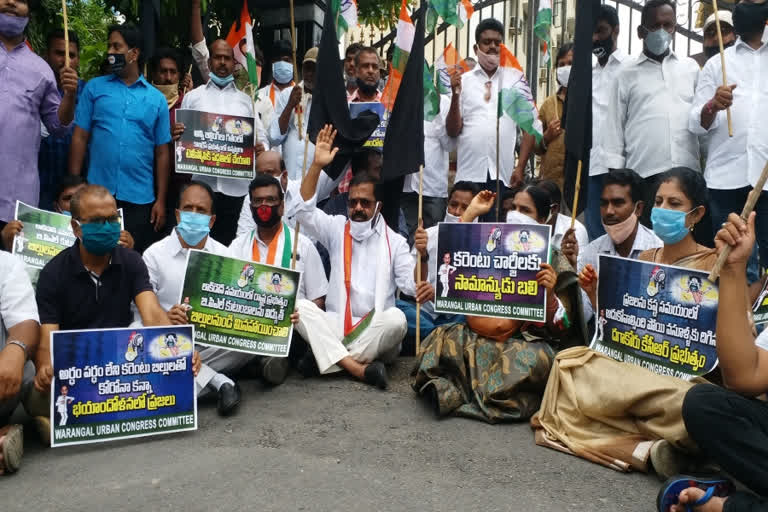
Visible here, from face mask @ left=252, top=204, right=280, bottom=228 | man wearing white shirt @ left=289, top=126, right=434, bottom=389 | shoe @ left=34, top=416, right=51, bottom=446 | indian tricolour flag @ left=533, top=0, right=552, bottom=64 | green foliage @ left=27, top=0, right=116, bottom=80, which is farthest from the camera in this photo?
green foliage @ left=27, top=0, right=116, bottom=80

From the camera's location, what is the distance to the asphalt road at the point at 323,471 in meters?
3.54

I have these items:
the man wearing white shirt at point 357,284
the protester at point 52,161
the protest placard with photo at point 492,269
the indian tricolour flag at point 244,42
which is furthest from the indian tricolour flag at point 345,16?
the protest placard with photo at point 492,269

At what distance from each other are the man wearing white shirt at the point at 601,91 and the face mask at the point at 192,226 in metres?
2.98

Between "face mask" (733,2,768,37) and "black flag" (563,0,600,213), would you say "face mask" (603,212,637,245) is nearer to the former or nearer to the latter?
"black flag" (563,0,600,213)

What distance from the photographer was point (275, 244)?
5.84m

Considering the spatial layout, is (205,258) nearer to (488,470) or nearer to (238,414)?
(238,414)

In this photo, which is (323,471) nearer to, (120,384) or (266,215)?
(120,384)

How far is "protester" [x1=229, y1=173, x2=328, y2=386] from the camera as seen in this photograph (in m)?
5.80

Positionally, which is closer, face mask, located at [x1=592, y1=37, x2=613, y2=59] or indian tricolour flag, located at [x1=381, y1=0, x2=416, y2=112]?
indian tricolour flag, located at [x1=381, y1=0, x2=416, y2=112]

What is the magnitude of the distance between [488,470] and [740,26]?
11.9 feet

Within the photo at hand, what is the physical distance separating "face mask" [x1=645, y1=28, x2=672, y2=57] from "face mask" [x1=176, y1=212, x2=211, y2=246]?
11.5 ft

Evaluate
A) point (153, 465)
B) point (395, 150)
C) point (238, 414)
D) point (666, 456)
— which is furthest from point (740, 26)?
point (153, 465)

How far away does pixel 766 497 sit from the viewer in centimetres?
321

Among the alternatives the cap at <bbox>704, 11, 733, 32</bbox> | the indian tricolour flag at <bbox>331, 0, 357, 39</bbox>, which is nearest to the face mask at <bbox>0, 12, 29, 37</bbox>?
the indian tricolour flag at <bbox>331, 0, 357, 39</bbox>
